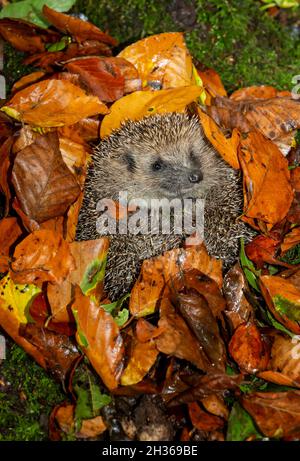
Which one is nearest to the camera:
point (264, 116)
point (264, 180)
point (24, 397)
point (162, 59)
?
point (24, 397)

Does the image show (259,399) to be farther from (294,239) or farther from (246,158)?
(246,158)

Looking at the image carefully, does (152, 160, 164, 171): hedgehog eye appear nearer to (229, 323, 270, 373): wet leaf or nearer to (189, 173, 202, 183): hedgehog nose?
(189, 173, 202, 183): hedgehog nose

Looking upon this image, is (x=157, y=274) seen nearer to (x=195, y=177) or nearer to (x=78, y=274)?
(x=78, y=274)

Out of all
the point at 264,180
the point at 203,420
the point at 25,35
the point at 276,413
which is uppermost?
the point at 25,35

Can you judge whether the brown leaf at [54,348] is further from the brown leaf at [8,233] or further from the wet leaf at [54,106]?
the wet leaf at [54,106]

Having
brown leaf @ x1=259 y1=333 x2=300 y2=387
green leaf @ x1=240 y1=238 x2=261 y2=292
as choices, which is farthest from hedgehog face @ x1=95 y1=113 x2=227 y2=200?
brown leaf @ x1=259 y1=333 x2=300 y2=387

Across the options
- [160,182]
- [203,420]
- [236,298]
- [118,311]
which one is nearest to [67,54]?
[160,182]

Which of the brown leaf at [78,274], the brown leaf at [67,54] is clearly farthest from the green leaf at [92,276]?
the brown leaf at [67,54]
